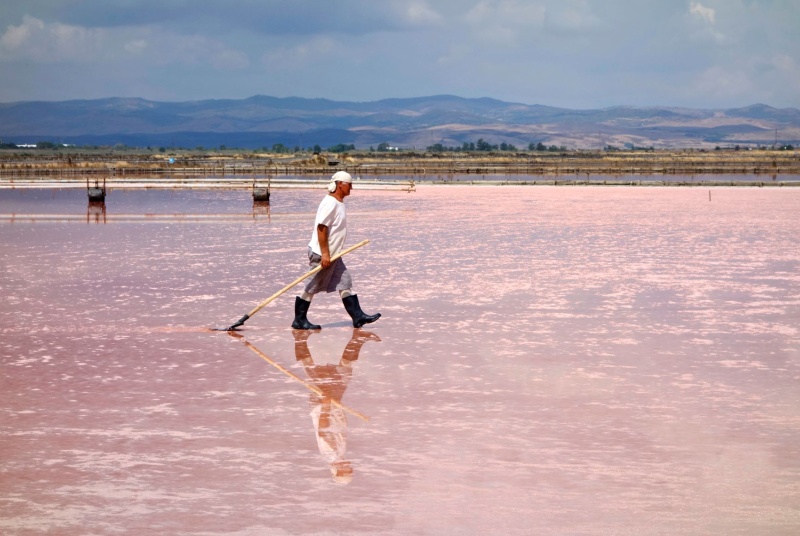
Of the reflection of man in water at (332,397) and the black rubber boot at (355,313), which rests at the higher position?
the black rubber boot at (355,313)

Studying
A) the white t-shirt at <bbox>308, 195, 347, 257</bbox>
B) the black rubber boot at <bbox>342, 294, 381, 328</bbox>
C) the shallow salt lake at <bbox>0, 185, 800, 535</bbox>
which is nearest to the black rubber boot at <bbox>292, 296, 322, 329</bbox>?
the shallow salt lake at <bbox>0, 185, 800, 535</bbox>

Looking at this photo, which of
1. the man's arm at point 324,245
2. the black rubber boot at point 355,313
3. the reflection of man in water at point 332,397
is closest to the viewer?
the reflection of man in water at point 332,397

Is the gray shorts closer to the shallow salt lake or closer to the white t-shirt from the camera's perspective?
the white t-shirt

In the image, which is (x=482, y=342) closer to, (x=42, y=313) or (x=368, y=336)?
(x=368, y=336)

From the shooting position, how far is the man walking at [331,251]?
957 cm

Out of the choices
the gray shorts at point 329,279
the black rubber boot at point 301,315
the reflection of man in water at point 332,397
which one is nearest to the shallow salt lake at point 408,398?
the reflection of man in water at point 332,397

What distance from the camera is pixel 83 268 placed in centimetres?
1531

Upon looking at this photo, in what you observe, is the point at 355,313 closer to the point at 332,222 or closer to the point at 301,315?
the point at 301,315

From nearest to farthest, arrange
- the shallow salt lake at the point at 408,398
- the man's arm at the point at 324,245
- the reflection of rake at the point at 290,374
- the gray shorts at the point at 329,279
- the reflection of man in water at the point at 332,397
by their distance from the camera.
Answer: the shallow salt lake at the point at 408,398 → the reflection of man in water at the point at 332,397 → the reflection of rake at the point at 290,374 → the man's arm at the point at 324,245 → the gray shorts at the point at 329,279

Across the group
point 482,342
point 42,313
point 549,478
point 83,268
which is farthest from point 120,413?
point 83,268

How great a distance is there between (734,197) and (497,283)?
98.8 ft

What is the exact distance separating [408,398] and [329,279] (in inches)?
106

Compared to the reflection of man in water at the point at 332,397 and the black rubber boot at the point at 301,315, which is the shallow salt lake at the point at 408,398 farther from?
the black rubber boot at the point at 301,315

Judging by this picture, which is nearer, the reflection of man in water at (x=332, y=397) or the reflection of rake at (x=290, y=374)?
the reflection of man in water at (x=332, y=397)
